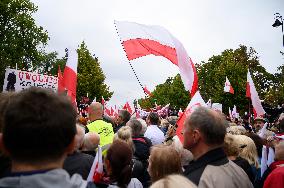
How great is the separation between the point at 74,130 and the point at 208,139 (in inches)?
70.5

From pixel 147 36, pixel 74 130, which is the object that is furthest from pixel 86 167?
pixel 147 36

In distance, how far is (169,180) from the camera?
2.32 metres

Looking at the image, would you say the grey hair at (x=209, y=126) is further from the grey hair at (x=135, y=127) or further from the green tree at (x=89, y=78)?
the green tree at (x=89, y=78)

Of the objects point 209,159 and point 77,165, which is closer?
point 209,159

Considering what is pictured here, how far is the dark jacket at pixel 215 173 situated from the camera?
10.1ft

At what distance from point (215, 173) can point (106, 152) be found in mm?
1237

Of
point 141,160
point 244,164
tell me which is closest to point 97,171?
point 244,164

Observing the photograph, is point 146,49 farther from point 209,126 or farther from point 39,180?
point 39,180

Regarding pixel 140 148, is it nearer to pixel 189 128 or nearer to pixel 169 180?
pixel 189 128

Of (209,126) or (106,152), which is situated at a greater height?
(209,126)

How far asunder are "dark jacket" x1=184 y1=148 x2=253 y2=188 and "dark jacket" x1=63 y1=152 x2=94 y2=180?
1184mm

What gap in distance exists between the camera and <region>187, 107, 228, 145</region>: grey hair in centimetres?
339

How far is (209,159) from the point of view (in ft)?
10.8

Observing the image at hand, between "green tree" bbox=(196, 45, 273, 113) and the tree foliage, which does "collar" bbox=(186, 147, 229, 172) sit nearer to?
the tree foliage
